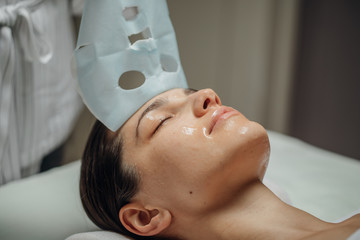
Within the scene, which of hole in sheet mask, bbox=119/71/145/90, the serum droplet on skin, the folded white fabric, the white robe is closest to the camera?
the serum droplet on skin

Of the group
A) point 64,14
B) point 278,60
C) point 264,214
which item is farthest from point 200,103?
point 278,60

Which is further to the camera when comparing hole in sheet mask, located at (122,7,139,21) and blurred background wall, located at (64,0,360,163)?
blurred background wall, located at (64,0,360,163)

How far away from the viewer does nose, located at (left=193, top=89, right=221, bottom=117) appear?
0.92 meters

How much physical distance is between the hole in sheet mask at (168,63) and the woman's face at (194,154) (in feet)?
0.86

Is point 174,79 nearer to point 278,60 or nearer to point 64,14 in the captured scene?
point 64,14

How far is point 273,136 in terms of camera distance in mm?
1738

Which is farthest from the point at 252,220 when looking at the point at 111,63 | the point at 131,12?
the point at 131,12

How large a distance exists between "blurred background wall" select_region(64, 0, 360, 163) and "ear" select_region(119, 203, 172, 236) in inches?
48.1

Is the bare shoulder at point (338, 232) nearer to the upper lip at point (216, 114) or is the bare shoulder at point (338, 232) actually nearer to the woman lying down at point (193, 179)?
the woman lying down at point (193, 179)

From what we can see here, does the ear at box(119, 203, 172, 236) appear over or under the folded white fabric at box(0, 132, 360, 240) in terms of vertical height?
over

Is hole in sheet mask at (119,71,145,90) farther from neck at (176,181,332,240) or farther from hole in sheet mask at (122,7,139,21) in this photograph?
neck at (176,181,332,240)

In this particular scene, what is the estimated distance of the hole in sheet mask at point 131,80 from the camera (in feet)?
5.63

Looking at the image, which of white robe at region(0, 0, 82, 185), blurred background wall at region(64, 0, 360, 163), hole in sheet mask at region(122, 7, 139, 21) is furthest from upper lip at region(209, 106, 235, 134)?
blurred background wall at region(64, 0, 360, 163)

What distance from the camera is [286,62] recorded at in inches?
98.3
